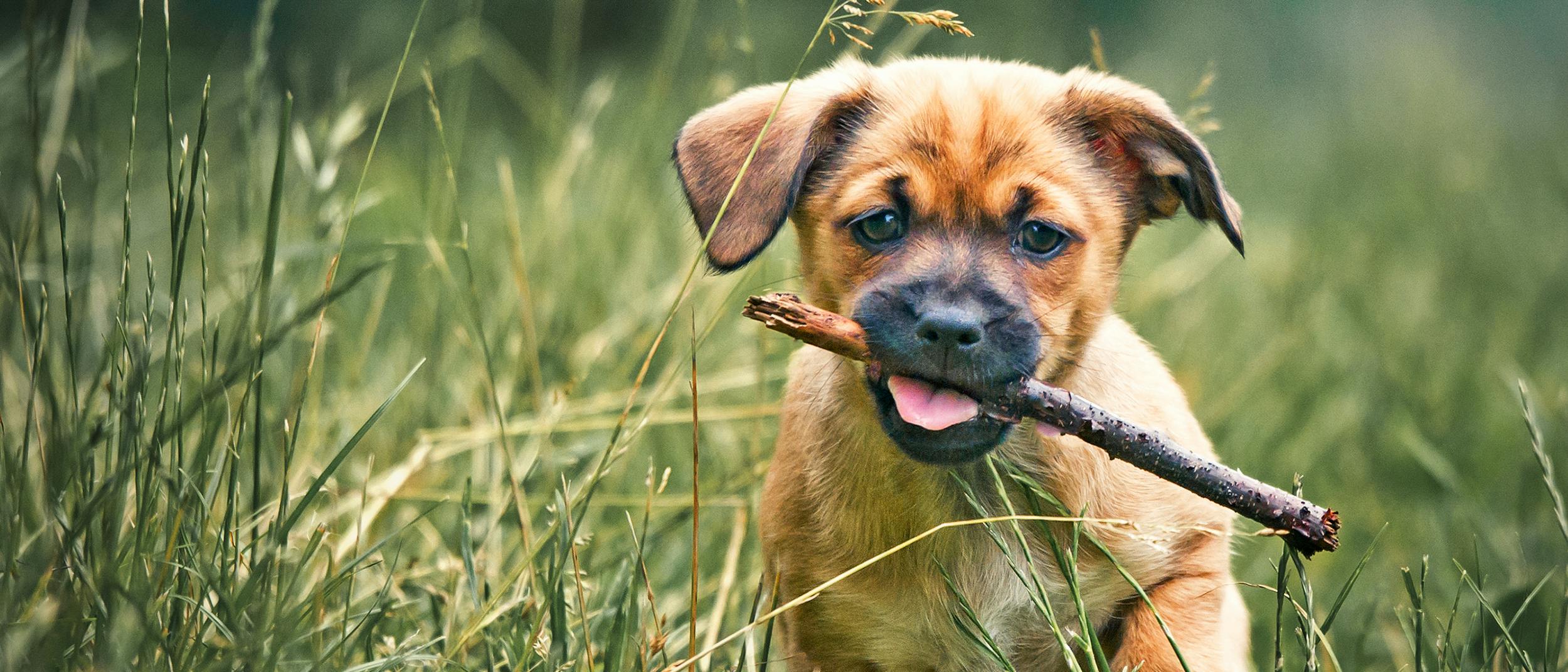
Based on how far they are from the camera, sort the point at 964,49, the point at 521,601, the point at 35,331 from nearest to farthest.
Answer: the point at 35,331, the point at 521,601, the point at 964,49

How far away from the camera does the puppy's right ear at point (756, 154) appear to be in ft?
9.69

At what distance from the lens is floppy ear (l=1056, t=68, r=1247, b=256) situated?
10.2 ft

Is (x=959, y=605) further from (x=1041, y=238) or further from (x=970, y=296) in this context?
(x=1041, y=238)

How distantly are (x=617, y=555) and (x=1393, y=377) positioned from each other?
3.38m

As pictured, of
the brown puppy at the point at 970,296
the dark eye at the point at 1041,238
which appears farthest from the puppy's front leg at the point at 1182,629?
the dark eye at the point at 1041,238

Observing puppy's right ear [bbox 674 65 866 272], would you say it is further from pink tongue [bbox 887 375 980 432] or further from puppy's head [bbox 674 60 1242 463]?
pink tongue [bbox 887 375 980 432]

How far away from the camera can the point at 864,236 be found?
3.08m

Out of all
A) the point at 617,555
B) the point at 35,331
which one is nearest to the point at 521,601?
the point at 617,555

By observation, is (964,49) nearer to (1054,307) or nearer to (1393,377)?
(1393,377)

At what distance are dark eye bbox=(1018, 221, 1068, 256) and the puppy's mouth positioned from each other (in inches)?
18.4

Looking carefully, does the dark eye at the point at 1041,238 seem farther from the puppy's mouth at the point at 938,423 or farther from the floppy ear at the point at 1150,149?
the puppy's mouth at the point at 938,423

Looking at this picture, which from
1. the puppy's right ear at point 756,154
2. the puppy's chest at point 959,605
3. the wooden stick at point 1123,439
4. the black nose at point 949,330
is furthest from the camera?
the puppy's chest at point 959,605

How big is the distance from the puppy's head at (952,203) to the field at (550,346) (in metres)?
0.28

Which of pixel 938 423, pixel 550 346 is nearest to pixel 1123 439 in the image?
pixel 938 423
